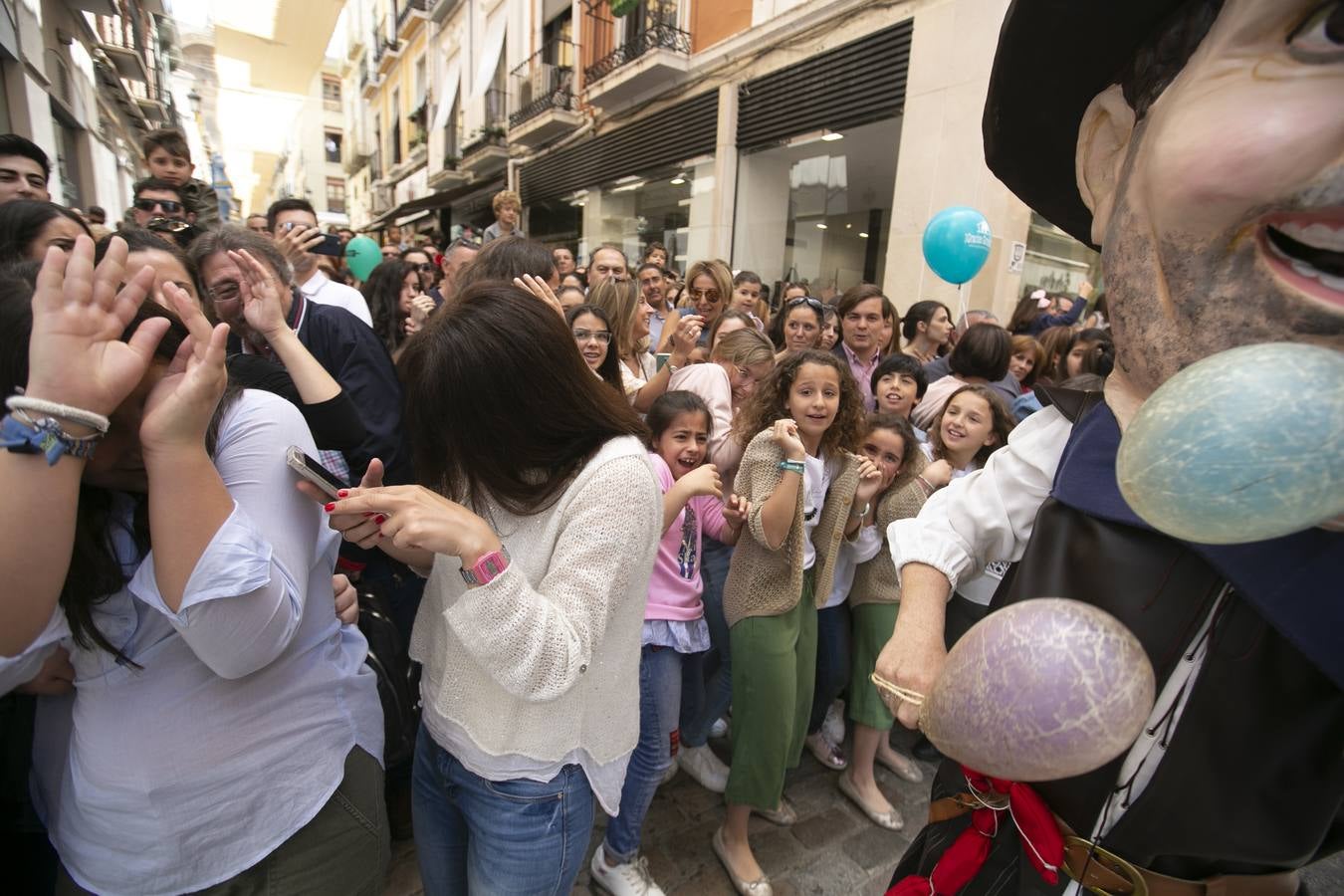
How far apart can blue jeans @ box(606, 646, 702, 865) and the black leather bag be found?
2.25ft

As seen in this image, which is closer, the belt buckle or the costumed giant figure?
the costumed giant figure

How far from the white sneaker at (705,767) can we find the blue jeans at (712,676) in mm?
256

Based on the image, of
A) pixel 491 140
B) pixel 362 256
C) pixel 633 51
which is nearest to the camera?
pixel 362 256

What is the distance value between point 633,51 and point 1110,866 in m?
11.8

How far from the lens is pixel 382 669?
1.75 metres

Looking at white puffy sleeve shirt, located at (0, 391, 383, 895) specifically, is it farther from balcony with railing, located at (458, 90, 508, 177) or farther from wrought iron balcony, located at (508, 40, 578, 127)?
balcony with railing, located at (458, 90, 508, 177)

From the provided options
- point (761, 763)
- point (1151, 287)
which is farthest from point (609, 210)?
point (1151, 287)

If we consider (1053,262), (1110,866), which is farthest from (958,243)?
(1110,866)

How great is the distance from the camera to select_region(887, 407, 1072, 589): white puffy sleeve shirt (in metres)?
1.04

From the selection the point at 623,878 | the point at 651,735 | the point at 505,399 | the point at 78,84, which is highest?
the point at 78,84

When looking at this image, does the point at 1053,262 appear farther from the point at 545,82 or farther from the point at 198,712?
the point at 545,82

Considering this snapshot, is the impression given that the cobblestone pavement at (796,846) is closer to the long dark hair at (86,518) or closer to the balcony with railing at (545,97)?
the long dark hair at (86,518)

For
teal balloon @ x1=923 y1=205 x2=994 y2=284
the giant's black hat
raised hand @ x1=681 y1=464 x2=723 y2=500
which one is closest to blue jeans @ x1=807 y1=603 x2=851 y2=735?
raised hand @ x1=681 y1=464 x2=723 y2=500

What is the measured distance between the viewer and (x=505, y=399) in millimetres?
1170
